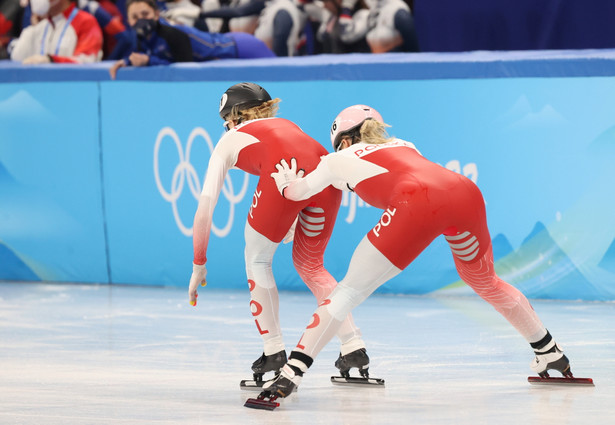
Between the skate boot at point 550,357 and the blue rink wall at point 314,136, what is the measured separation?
98.4 inches

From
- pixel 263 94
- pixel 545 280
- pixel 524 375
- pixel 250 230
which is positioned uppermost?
pixel 263 94

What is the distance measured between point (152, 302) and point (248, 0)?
3185 millimetres

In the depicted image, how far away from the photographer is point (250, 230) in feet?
18.3

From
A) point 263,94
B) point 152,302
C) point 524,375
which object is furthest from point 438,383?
point 152,302

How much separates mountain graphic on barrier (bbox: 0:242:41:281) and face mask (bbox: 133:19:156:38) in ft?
7.09

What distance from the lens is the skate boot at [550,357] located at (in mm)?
5512

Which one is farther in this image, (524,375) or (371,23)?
(371,23)

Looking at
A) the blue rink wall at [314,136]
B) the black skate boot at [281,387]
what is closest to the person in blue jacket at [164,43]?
the blue rink wall at [314,136]

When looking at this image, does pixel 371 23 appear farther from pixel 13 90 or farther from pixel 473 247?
pixel 473 247

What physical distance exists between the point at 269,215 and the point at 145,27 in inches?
161

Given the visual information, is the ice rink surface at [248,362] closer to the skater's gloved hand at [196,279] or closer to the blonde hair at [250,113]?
the skater's gloved hand at [196,279]

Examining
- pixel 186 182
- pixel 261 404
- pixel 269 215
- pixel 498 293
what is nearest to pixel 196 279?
pixel 269 215

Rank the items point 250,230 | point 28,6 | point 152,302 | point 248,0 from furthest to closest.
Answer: point 28,6 < point 248,0 < point 152,302 < point 250,230

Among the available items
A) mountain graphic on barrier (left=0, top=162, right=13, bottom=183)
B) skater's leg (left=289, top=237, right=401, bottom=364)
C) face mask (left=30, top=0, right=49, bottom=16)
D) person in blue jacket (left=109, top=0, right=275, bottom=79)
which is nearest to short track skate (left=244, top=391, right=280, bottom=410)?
skater's leg (left=289, top=237, right=401, bottom=364)
